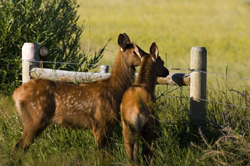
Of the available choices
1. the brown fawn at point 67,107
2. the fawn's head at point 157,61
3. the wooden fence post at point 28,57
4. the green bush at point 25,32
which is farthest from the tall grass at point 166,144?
the green bush at point 25,32

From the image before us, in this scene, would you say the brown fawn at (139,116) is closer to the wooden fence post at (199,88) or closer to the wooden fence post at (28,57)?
the wooden fence post at (199,88)

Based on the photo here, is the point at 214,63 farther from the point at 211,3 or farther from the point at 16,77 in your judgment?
the point at 211,3

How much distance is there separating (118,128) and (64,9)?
431 cm

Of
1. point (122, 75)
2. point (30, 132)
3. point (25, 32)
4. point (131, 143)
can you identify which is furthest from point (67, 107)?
point (25, 32)

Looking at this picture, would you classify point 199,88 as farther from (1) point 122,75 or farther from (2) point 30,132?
(2) point 30,132

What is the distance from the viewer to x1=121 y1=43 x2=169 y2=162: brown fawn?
14.2ft

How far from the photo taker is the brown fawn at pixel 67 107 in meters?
4.91

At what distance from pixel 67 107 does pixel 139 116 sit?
109 centimetres

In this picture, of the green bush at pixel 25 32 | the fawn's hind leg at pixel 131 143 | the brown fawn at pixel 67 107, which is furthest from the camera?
the green bush at pixel 25 32

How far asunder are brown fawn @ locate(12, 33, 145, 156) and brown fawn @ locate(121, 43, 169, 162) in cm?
41

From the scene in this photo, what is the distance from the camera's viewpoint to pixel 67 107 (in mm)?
4973

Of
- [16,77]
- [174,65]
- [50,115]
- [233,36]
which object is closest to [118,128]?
[50,115]

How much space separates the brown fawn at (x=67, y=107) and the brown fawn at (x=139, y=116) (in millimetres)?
407

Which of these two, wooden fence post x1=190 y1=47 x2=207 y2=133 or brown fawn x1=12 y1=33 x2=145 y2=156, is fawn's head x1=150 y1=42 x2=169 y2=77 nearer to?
brown fawn x1=12 y1=33 x2=145 y2=156
